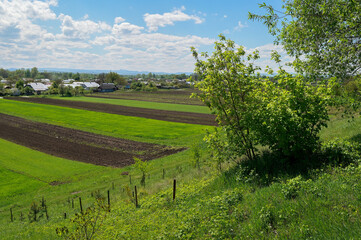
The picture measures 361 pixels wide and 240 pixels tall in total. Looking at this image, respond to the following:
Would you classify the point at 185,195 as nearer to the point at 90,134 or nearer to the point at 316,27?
the point at 316,27

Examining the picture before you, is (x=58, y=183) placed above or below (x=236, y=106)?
below

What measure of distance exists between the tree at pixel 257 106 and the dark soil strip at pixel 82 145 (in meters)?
25.6

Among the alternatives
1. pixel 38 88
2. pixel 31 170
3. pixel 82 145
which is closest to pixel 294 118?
pixel 31 170

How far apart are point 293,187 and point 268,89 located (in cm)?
595

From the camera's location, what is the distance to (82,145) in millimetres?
45688

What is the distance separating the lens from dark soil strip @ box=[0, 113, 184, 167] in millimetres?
38750

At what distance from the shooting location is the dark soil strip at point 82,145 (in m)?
38.8

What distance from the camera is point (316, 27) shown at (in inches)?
501

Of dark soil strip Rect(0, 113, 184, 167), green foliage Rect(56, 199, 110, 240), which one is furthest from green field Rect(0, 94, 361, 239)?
dark soil strip Rect(0, 113, 184, 167)

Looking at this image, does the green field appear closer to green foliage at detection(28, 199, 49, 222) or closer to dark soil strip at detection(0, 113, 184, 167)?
green foliage at detection(28, 199, 49, 222)

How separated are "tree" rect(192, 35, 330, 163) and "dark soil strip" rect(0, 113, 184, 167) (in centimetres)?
2555

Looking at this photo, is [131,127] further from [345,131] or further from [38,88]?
[38,88]

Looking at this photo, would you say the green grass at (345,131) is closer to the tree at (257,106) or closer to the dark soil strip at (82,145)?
the tree at (257,106)

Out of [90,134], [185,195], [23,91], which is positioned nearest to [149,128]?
[90,134]
